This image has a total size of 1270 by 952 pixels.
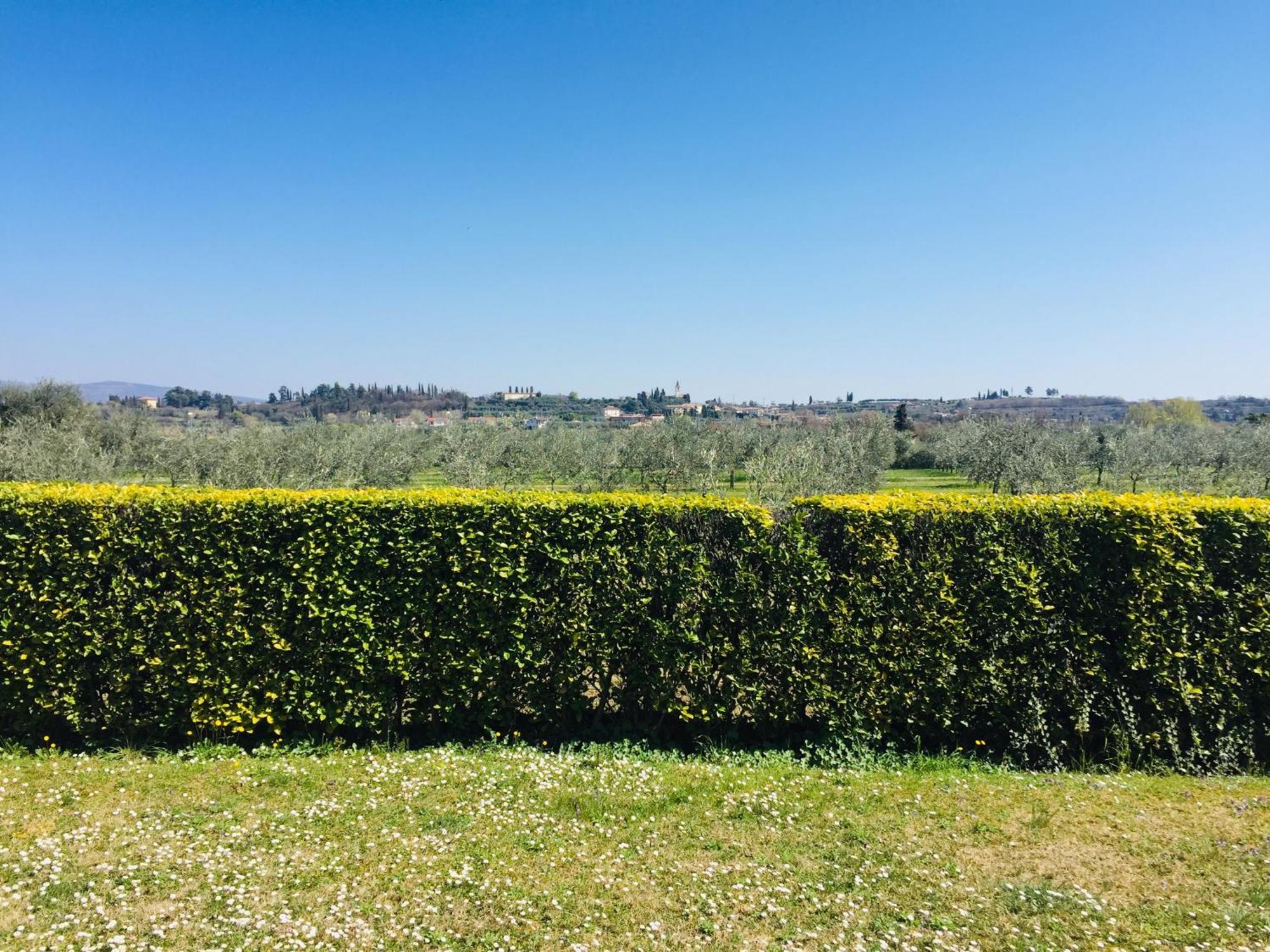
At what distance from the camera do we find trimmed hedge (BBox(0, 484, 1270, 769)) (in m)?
7.05

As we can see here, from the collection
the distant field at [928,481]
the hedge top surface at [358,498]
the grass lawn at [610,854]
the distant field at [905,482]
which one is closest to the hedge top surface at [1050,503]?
the hedge top surface at [358,498]

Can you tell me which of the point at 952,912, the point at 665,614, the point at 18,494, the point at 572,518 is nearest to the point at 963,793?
the point at 952,912

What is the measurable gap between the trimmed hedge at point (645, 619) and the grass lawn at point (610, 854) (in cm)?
58

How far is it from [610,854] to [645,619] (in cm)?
251

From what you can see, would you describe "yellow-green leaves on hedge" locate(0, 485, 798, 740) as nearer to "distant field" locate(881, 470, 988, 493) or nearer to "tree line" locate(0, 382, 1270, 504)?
"tree line" locate(0, 382, 1270, 504)

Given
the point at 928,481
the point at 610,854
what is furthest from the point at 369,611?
the point at 928,481

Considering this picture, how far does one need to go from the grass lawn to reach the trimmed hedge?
0.58 metres

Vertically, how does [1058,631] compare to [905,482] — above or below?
below

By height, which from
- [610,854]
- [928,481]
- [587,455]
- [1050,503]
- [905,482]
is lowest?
[610,854]

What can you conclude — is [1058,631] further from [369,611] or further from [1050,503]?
[369,611]

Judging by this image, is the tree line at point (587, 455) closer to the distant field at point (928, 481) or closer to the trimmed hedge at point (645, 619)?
the distant field at point (928, 481)

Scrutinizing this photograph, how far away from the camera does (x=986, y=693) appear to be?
7156 millimetres

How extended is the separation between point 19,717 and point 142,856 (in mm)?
3521

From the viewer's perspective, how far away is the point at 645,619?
729 centimetres
